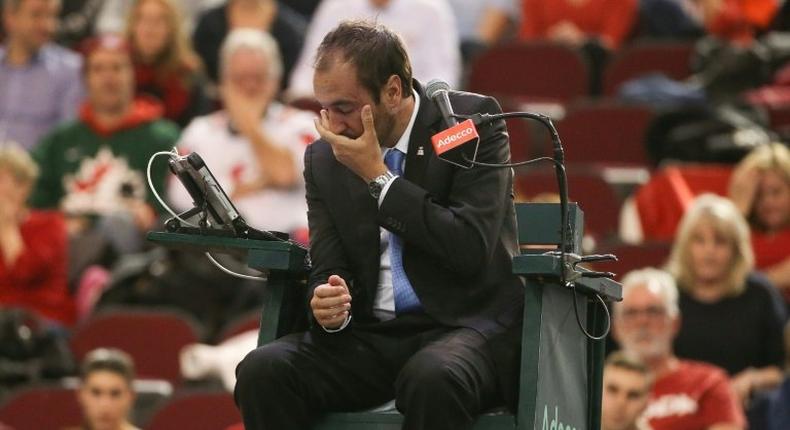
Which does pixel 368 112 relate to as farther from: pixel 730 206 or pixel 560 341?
pixel 730 206

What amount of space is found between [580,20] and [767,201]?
2401 millimetres

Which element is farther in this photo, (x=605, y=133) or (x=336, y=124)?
(x=605, y=133)

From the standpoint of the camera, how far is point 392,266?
388 centimetres

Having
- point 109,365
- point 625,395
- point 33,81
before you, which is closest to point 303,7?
point 33,81

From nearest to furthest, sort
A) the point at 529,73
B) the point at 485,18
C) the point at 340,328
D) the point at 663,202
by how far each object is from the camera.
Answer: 1. the point at 340,328
2. the point at 663,202
3. the point at 529,73
4. the point at 485,18

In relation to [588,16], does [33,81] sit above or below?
below

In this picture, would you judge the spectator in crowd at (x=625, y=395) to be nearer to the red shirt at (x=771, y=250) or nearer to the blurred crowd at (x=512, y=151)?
the blurred crowd at (x=512, y=151)

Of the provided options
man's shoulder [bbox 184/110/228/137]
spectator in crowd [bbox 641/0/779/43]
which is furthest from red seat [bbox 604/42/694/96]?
man's shoulder [bbox 184/110/228/137]

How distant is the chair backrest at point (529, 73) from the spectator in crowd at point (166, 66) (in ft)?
4.51

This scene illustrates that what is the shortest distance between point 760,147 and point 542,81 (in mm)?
1679

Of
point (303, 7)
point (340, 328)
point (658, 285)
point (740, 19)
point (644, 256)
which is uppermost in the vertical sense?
point (303, 7)

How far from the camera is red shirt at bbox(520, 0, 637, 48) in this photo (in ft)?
30.2

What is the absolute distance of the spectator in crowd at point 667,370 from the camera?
6.04 meters

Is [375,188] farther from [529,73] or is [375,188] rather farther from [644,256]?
[529,73]
